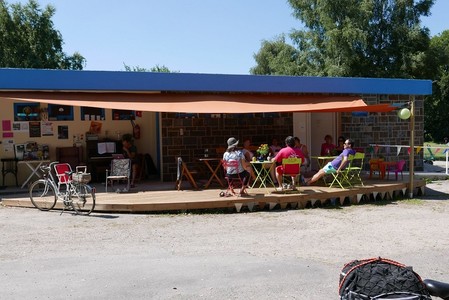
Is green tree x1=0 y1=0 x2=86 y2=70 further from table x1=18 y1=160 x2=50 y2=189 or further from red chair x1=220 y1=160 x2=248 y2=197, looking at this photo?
red chair x1=220 y1=160 x2=248 y2=197

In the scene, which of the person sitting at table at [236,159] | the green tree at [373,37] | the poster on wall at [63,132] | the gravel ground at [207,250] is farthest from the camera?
the green tree at [373,37]

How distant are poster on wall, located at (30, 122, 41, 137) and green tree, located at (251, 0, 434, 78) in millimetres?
19598

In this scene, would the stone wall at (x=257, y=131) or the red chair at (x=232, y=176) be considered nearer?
the red chair at (x=232, y=176)

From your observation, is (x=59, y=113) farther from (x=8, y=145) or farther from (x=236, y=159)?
(x=236, y=159)

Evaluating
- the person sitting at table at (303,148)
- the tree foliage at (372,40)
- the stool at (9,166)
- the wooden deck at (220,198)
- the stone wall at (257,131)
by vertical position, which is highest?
the tree foliage at (372,40)

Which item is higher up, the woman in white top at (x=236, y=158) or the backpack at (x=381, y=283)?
the woman in white top at (x=236, y=158)

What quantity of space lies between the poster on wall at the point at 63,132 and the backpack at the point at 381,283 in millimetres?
10841

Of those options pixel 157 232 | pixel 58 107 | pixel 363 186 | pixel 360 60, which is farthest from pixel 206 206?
pixel 360 60

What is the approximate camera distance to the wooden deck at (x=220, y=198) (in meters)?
9.16

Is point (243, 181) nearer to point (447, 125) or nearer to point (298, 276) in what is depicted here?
point (298, 276)

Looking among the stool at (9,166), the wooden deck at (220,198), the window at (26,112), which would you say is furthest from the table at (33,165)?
the window at (26,112)

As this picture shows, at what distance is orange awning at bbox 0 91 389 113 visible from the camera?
10102mm

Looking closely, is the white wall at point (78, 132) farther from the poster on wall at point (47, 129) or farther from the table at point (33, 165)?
the table at point (33, 165)

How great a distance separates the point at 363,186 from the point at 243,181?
116 inches
